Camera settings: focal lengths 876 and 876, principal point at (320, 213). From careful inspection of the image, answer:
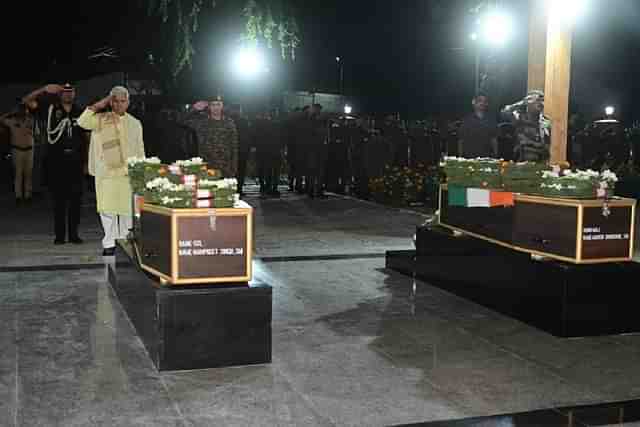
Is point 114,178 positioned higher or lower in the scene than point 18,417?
higher

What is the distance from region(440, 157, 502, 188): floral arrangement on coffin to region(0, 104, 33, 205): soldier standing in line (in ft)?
33.1

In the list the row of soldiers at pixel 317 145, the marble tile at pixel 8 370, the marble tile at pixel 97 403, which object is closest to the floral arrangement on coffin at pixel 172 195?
the marble tile at pixel 97 403

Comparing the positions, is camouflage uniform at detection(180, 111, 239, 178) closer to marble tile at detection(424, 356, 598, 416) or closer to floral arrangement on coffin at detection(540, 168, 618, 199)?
floral arrangement on coffin at detection(540, 168, 618, 199)

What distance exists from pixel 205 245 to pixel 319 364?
104cm

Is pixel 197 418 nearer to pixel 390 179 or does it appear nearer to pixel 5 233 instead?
pixel 5 233

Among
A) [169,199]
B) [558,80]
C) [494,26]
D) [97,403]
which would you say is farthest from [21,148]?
[97,403]

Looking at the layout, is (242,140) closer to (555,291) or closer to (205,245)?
(555,291)

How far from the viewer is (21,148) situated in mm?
15938

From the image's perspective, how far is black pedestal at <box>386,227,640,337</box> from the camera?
628 cm

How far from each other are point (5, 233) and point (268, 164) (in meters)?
7.07

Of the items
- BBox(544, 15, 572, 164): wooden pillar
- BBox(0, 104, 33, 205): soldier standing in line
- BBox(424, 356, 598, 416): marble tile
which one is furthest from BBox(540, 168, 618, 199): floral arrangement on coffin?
BBox(0, 104, 33, 205): soldier standing in line

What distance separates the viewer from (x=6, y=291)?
24.9ft

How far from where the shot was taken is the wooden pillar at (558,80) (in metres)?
8.18

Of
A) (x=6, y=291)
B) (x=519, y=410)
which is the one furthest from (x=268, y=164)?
(x=519, y=410)
